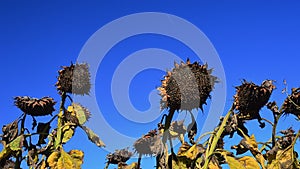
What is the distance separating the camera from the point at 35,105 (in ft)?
12.1

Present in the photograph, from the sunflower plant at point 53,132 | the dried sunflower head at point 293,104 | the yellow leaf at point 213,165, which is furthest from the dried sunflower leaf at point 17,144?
the dried sunflower head at point 293,104

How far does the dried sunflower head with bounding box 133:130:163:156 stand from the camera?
2.65 meters

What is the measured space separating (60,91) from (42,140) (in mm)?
454

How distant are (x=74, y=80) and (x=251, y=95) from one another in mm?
1387

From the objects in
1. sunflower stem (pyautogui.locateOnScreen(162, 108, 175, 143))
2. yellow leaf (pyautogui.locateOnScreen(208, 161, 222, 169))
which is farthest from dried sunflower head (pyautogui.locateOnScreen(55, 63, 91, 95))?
yellow leaf (pyautogui.locateOnScreen(208, 161, 222, 169))

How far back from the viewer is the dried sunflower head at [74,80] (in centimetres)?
357

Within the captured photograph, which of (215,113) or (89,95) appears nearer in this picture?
(215,113)

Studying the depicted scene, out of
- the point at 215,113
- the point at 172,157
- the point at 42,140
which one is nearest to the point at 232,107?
the point at 215,113

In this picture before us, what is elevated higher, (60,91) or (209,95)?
(60,91)

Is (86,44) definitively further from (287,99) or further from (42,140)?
(287,99)

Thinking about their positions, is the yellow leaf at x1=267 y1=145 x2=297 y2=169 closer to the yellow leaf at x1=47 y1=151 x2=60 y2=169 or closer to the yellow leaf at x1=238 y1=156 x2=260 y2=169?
the yellow leaf at x1=238 y1=156 x2=260 y2=169

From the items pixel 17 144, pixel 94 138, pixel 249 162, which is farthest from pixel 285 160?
pixel 17 144

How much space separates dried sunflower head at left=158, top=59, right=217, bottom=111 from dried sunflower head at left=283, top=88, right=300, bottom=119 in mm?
986

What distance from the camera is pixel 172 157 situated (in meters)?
2.79
